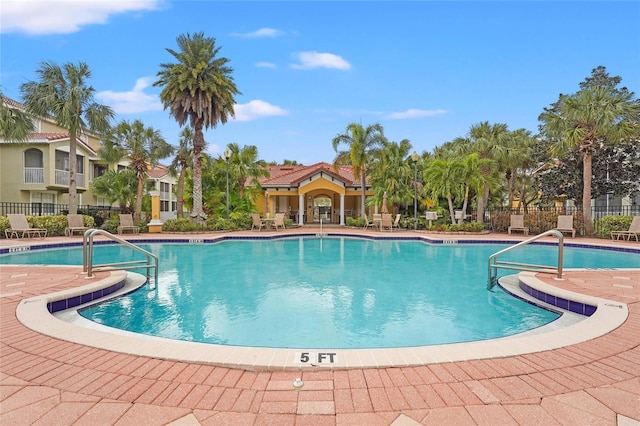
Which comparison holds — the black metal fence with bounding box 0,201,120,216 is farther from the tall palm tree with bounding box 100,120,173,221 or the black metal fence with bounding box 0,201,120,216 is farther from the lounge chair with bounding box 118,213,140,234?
the lounge chair with bounding box 118,213,140,234

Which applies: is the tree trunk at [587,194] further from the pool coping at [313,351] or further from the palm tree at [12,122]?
the palm tree at [12,122]

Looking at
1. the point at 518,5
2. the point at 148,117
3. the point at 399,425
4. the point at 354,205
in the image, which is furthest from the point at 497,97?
the point at 399,425

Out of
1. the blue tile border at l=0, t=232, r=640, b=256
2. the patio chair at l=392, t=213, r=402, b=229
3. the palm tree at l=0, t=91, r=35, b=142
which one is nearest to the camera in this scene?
the blue tile border at l=0, t=232, r=640, b=256

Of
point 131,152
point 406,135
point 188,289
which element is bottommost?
point 188,289

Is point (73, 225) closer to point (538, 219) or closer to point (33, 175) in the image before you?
point (33, 175)

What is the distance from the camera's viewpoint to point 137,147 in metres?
21.1

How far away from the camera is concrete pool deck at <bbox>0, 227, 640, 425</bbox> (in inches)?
94.1

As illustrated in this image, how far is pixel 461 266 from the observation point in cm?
1057

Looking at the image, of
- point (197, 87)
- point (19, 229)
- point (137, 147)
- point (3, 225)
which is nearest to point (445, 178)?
point (197, 87)

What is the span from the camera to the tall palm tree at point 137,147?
20.6 meters

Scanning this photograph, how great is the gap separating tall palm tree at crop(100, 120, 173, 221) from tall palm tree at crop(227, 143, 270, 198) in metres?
4.11

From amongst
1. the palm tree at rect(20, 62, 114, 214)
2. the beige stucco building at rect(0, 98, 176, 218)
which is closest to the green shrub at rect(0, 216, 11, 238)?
the palm tree at rect(20, 62, 114, 214)

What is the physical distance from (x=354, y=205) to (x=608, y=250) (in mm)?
19397

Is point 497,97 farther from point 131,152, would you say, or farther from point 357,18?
point 131,152
